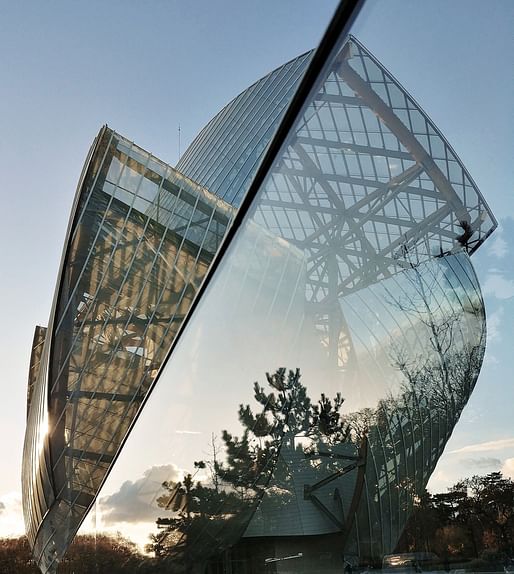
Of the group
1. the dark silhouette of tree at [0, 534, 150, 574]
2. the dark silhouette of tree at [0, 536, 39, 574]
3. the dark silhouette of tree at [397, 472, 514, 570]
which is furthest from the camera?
the dark silhouette of tree at [0, 536, 39, 574]

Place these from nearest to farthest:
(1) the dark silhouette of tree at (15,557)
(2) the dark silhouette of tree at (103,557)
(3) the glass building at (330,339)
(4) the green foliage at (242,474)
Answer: (3) the glass building at (330,339)
(4) the green foliage at (242,474)
(2) the dark silhouette of tree at (103,557)
(1) the dark silhouette of tree at (15,557)

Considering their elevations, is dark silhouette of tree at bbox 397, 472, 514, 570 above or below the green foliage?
below

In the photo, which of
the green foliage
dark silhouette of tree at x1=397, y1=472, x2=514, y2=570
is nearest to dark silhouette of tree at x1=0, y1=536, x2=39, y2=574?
the green foliage

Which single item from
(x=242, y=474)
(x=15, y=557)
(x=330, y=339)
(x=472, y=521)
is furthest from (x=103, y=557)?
(x=15, y=557)

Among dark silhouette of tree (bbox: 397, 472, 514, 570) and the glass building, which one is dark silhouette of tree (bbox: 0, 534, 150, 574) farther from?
dark silhouette of tree (bbox: 397, 472, 514, 570)

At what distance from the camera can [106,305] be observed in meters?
13.1

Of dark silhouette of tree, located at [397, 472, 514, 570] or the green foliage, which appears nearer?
dark silhouette of tree, located at [397, 472, 514, 570]

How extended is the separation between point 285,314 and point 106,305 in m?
9.94

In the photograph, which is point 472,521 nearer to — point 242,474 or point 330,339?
point 330,339

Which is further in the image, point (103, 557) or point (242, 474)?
point (103, 557)

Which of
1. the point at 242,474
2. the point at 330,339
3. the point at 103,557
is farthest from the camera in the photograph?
the point at 103,557

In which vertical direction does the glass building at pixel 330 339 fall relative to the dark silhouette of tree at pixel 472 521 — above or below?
above

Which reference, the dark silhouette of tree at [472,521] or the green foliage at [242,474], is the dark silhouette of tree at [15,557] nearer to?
the green foliage at [242,474]

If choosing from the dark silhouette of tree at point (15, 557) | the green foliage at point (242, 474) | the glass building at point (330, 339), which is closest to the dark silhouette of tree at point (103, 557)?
the green foliage at point (242, 474)
